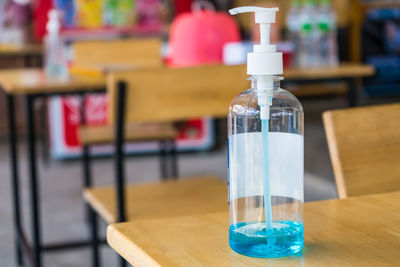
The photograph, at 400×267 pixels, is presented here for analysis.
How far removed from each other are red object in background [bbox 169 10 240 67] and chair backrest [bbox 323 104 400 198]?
1.42 m

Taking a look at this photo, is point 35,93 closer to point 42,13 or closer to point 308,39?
point 308,39

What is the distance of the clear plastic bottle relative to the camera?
0.58 m

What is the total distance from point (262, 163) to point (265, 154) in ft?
0.05

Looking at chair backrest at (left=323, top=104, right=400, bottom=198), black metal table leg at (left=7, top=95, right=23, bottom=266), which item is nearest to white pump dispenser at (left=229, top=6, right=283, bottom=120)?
chair backrest at (left=323, top=104, right=400, bottom=198)

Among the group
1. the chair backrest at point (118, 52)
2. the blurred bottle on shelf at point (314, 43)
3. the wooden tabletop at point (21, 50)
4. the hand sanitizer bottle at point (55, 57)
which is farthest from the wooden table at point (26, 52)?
the blurred bottle on shelf at point (314, 43)

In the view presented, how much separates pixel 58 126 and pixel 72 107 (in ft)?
0.50

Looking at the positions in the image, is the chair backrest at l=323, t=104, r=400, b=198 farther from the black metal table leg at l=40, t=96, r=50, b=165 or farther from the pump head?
the black metal table leg at l=40, t=96, r=50, b=165

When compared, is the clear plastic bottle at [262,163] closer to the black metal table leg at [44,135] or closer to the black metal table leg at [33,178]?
the black metal table leg at [33,178]

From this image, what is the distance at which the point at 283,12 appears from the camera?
6840 mm

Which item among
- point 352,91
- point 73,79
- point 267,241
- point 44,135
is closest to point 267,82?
point 267,241

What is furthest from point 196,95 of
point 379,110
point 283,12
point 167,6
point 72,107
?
point 283,12

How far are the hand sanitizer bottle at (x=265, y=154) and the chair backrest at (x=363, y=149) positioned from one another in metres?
0.36

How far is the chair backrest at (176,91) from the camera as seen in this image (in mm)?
1660

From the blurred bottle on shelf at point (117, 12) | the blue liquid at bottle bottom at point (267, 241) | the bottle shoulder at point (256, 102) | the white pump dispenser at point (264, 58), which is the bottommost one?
the blue liquid at bottle bottom at point (267, 241)
